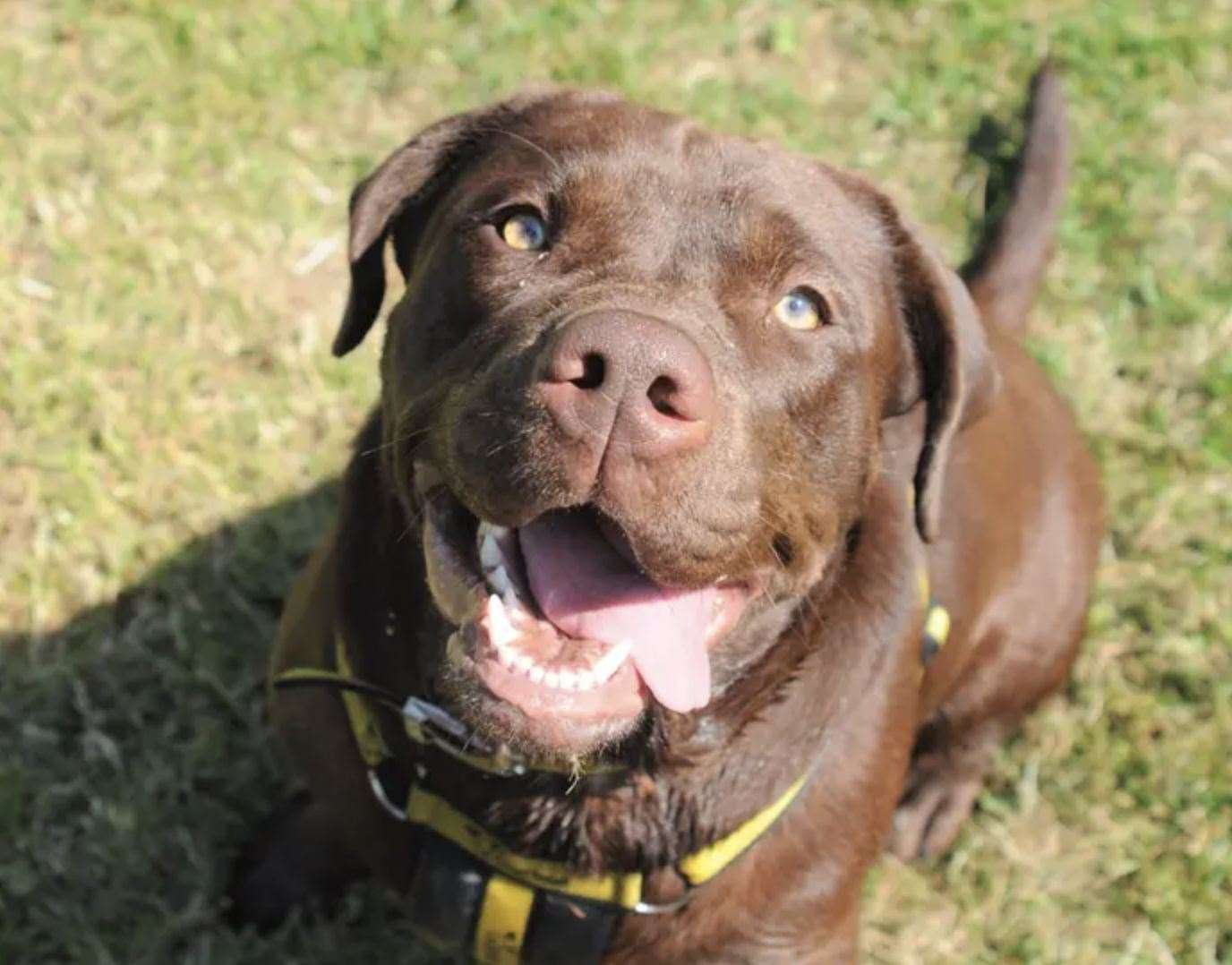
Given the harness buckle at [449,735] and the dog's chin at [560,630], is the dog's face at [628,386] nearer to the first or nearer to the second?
the dog's chin at [560,630]

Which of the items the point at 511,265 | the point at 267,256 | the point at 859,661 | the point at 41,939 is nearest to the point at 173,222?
the point at 267,256

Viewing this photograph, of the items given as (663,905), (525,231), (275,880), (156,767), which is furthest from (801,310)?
(156,767)

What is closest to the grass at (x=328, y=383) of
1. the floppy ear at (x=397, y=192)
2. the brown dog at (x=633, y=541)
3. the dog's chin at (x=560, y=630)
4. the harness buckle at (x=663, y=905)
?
the brown dog at (x=633, y=541)

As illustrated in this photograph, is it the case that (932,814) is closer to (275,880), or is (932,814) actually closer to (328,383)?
(275,880)

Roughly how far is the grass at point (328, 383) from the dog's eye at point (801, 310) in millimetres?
1968

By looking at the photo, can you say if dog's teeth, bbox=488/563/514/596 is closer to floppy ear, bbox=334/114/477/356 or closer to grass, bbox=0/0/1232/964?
floppy ear, bbox=334/114/477/356

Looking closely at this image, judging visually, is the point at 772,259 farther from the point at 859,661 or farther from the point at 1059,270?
the point at 1059,270

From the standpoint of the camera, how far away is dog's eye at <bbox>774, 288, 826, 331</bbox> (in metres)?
2.72

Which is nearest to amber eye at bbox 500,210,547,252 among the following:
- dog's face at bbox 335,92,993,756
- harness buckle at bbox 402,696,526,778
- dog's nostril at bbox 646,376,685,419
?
dog's face at bbox 335,92,993,756

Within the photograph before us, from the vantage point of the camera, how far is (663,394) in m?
2.26

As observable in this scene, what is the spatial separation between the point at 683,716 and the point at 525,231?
0.92 meters

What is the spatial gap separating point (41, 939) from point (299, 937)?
63 cm

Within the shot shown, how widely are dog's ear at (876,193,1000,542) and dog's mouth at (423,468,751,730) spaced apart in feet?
1.76

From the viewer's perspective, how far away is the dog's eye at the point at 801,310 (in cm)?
272
